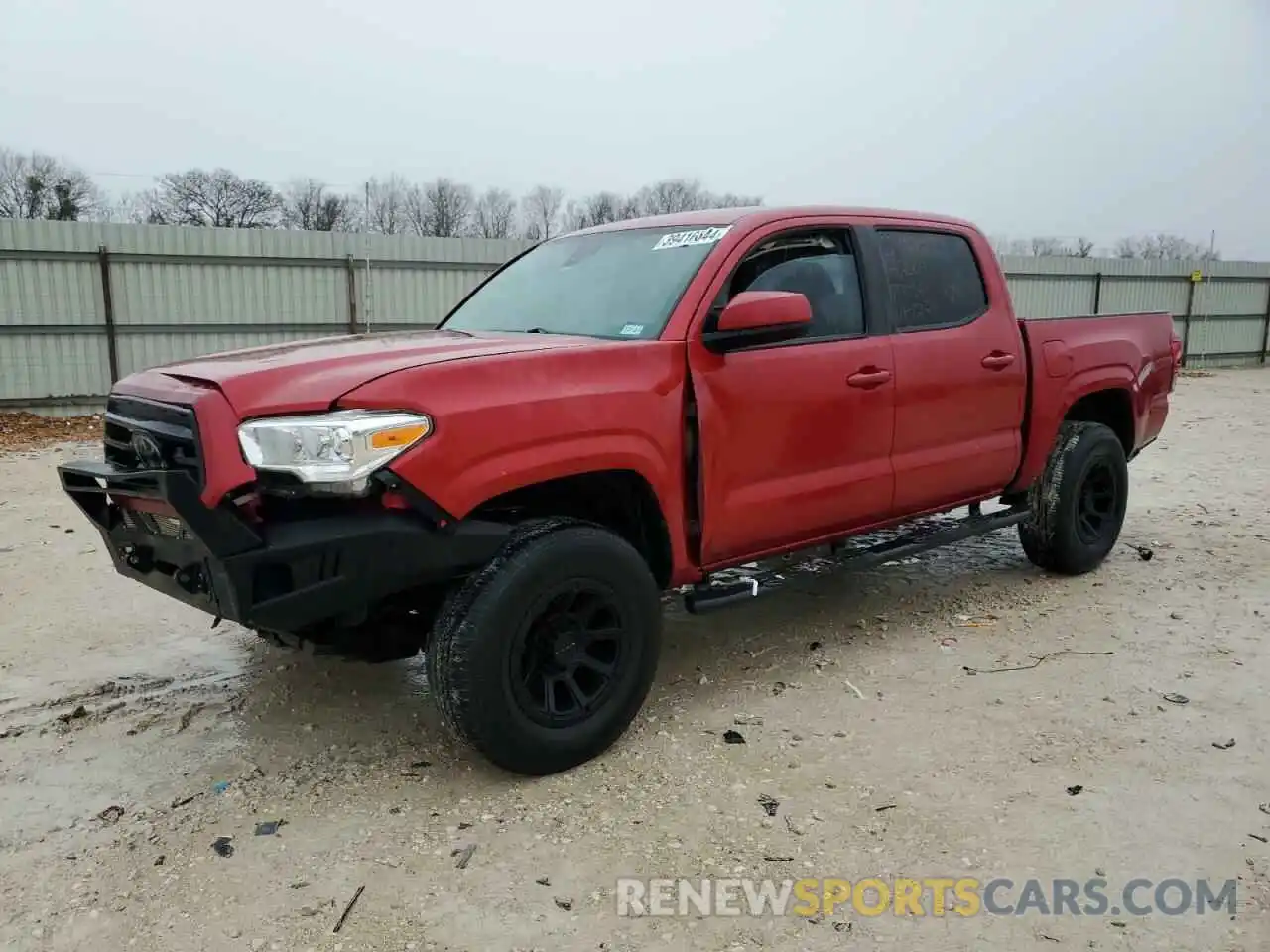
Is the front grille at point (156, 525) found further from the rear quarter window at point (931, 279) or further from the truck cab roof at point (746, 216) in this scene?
the rear quarter window at point (931, 279)

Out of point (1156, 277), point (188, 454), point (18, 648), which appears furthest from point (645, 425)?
point (1156, 277)

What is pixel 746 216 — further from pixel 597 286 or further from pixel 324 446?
pixel 324 446

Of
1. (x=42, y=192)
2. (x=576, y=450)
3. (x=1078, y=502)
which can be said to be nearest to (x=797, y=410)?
Answer: (x=576, y=450)

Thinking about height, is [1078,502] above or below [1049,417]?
below

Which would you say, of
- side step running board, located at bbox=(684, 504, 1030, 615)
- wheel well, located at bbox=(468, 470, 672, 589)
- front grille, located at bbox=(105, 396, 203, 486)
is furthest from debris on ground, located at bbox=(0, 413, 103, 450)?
side step running board, located at bbox=(684, 504, 1030, 615)

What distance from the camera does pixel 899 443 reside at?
14.1 feet

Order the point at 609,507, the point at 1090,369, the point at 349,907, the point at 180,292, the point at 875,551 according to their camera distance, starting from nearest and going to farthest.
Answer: the point at 349,907, the point at 609,507, the point at 875,551, the point at 1090,369, the point at 180,292

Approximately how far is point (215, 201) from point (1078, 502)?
145 feet

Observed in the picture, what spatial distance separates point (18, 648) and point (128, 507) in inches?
72.1

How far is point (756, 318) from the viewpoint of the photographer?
135 inches

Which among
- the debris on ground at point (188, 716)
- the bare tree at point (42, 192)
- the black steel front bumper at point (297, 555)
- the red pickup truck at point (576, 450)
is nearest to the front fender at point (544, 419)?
the red pickup truck at point (576, 450)

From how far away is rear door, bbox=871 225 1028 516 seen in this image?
434 centimetres

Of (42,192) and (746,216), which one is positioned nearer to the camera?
(746,216)

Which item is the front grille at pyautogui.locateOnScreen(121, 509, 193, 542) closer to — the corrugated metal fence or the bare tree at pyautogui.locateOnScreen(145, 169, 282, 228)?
the corrugated metal fence
